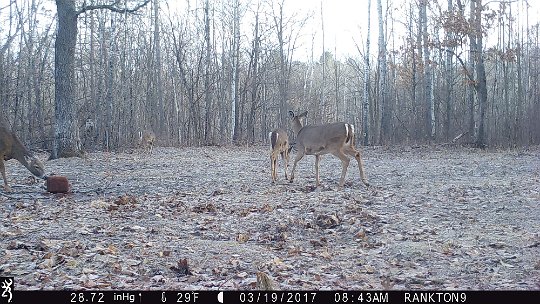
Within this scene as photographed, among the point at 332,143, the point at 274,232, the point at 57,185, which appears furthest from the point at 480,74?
the point at 274,232

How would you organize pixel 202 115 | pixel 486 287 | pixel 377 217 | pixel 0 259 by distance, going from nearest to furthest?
pixel 486 287, pixel 0 259, pixel 377 217, pixel 202 115

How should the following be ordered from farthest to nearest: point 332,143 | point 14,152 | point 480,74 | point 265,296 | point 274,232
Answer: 1. point 480,74
2. point 332,143
3. point 14,152
4. point 274,232
5. point 265,296

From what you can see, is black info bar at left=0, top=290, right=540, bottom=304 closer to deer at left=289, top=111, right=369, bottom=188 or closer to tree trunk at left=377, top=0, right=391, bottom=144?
deer at left=289, top=111, right=369, bottom=188

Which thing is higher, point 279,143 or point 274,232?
point 279,143

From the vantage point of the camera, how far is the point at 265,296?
3.95 m

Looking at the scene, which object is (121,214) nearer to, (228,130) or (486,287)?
(486,287)

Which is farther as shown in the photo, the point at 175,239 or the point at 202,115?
the point at 202,115

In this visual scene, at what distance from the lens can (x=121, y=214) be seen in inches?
314

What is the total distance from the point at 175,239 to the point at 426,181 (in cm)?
658

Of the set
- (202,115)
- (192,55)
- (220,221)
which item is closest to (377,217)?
(220,221)

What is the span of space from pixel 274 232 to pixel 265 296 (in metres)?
3.16

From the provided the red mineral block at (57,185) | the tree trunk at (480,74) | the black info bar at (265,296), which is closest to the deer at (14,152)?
the red mineral block at (57,185)

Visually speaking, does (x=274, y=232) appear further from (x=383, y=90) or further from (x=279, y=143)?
(x=383, y=90)

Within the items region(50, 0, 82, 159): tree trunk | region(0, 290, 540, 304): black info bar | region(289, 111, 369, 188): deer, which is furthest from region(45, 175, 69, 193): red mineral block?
region(50, 0, 82, 159): tree trunk
